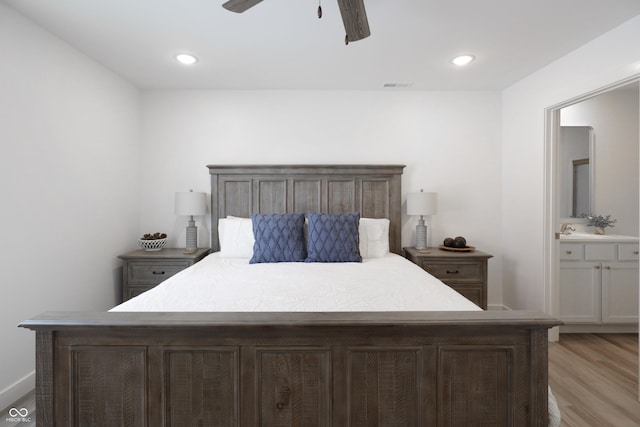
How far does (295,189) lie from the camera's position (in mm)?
3367

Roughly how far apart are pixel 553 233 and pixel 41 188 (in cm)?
421

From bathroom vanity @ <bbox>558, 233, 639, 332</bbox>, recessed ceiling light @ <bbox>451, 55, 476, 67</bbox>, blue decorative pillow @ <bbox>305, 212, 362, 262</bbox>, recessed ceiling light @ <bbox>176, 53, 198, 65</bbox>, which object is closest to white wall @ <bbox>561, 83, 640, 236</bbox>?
bathroom vanity @ <bbox>558, 233, 639, 332</bbox>

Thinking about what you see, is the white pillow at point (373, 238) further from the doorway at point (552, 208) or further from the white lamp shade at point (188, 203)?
the white lamp shade at point (188, 203)

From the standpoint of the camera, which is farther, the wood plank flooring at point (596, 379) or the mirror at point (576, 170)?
the mirror at point (576, 170)

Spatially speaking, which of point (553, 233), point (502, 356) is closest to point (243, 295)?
point (502, 356)

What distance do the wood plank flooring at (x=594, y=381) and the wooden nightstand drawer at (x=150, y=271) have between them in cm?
108

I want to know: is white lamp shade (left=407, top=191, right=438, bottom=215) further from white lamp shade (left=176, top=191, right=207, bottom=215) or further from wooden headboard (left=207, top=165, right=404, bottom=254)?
white lamp shade (left=176, top=191, right=207, bottom=215)

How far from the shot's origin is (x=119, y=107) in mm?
3115

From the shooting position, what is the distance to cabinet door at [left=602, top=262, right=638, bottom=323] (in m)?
3.05

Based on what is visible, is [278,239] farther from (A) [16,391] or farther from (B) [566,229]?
(B) [566,229]

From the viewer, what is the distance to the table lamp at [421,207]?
3227 millimetres

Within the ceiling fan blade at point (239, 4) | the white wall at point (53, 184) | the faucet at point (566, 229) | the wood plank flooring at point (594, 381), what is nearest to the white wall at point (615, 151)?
the faucet at point (566, 229)

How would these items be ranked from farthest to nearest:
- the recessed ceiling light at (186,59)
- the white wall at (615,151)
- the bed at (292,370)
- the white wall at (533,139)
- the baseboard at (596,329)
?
the white wall at (615,151) < the baseboard at (596,329) < the recessed ceiling light at (186,59) < the white wall at (533,139) < the bed at (292,370)

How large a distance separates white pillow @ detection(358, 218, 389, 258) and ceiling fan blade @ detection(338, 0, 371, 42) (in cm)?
171
